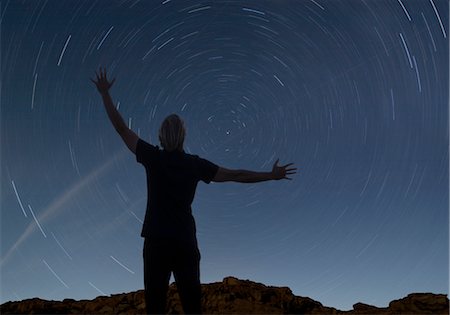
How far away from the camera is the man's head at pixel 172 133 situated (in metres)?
4.08

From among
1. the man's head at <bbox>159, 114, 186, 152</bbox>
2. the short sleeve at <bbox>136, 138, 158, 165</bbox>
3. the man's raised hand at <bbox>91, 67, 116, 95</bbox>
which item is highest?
the man's raised hand at <bbox>91, 67, 116, 95</bbox>

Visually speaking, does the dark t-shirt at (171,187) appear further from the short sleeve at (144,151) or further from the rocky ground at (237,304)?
the rocky ground at (237,304)

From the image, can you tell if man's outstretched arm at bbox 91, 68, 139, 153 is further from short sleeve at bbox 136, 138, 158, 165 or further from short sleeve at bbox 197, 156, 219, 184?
short sleeve at bbox 197, 156, 219, 184

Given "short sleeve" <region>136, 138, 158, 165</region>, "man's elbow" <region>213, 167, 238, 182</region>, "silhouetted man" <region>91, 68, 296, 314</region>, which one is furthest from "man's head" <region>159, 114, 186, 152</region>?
"man's elbow" <region>213, 167, 238, 182</region>

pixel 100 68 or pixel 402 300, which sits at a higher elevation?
pixel 100 68

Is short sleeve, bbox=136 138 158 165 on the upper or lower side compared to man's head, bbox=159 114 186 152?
lower

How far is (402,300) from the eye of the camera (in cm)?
923

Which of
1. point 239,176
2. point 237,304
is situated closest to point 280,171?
point 239,176

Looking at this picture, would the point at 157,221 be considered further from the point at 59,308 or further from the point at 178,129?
the point at 59,308

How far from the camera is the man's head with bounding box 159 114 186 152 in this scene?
4.08 metres

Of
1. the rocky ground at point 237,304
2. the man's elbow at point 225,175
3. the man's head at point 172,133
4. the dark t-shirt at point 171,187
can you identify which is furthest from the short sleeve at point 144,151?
the rocky ground at point 237,304

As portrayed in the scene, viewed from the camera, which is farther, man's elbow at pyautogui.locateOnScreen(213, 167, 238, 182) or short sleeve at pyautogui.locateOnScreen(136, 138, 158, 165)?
man's elbow at pyautogui.locateOnScreen(213, 167, 238, 182)

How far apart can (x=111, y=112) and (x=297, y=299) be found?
30.8 feet

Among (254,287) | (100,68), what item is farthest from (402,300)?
(100,68)
